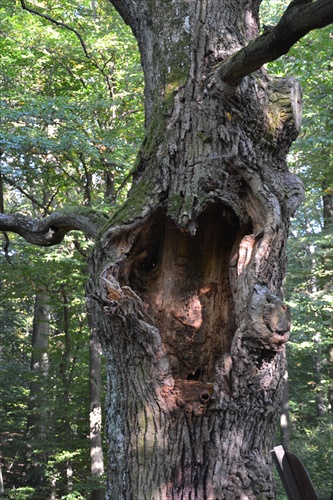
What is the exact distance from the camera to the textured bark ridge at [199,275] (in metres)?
2.19

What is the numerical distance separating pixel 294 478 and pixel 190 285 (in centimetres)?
151

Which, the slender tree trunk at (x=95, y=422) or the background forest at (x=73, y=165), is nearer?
the background forest at (x=73, y=165)

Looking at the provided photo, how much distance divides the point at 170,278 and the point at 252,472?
1.13m

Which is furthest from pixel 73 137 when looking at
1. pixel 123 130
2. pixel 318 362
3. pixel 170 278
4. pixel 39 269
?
pixel 318 362

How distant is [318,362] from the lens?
771 inches

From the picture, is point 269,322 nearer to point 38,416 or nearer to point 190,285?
point 190,285

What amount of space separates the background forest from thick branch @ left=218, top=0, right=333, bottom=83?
627 cm

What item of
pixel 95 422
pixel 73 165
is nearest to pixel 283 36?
pixel 73 165

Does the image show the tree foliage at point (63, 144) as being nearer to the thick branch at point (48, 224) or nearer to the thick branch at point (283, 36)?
the thick branch at point (48, 224)

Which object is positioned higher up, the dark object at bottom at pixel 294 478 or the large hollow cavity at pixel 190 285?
the large hollow cavity at pixel 190 285

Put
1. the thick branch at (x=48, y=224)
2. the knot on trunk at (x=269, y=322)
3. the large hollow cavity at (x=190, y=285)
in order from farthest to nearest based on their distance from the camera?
1. the thick branch at (x=48, y=224)
2. the large hollow cavity at (x=190, y=285)
3. the knot on trunk at (x=269, y=322)

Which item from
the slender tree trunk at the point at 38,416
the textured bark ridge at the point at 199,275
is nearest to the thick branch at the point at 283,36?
the textured bark ridge at the point at 199,275

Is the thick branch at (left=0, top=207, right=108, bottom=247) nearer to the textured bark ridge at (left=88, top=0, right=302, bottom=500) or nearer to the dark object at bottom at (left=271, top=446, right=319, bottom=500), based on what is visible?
the textured bark ridge at (left=88, top=0, right=302, bottom=500)

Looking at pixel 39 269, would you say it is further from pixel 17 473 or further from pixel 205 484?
pixel 205 484
